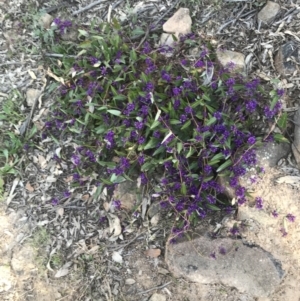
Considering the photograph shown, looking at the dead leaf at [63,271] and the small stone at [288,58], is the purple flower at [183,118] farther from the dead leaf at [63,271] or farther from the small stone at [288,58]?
the dead leaf at [63,271]

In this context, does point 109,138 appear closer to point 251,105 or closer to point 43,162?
point 43,162

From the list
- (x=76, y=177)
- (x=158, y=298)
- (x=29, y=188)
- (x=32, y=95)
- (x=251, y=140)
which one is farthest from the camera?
(x=32, y=95)

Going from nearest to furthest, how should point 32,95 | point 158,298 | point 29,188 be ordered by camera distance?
point 158,298 < point 29,188 < point 32,95

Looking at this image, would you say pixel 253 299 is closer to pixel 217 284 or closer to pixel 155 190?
pixel 217 284

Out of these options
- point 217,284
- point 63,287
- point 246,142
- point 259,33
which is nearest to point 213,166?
point 246,142

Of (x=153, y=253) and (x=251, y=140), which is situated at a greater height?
(x=251, y=140)

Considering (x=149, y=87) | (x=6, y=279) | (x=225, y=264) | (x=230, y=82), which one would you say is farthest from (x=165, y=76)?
(x=6, y=279)

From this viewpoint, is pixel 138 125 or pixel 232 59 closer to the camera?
pixel 138 125
